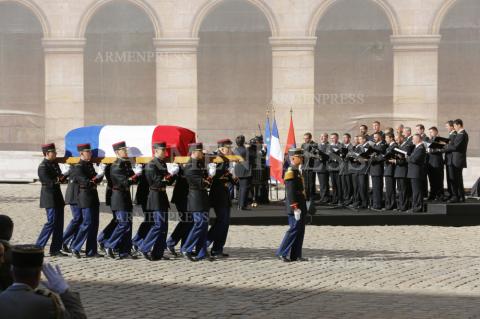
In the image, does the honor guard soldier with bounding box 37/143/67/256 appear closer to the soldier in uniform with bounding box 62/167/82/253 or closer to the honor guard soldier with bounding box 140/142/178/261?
the soldier in uniform with bounding box 62/167/82/253

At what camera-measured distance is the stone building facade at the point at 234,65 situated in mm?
32094

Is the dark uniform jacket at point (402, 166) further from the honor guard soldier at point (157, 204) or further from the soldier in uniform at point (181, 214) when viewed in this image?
the honor guard soldier at point (157, 204)

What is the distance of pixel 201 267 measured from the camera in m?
13.5

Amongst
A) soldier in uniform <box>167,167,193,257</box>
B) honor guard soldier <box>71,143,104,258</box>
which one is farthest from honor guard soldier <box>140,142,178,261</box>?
honor guard soldier <box>71,143,104,258</box>

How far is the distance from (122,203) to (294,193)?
7.75ft

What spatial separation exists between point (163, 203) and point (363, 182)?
720 cm

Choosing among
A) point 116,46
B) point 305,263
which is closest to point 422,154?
point 305,263

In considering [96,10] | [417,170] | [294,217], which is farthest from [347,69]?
[294,217]

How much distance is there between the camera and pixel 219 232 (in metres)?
14.6

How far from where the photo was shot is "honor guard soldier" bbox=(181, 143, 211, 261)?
14258 mm

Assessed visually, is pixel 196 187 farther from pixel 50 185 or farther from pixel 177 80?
pixel 177 80

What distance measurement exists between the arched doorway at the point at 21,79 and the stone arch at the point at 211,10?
4904mm

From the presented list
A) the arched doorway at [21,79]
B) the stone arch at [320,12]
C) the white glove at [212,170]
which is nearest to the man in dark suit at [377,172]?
the white glove at [212,170]

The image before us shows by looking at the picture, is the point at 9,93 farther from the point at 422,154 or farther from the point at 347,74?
the point at 422,154
